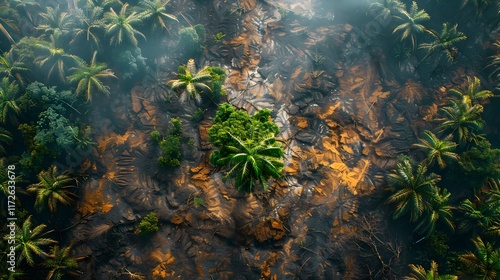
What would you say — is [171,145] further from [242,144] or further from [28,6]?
[28,6]

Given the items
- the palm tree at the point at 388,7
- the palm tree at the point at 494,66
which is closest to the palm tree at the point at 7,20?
the palm tree at the point at 388,7

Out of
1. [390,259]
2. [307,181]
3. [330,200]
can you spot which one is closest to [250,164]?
[307,181]

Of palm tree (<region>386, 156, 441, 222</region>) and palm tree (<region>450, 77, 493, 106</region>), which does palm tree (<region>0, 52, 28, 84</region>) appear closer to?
palm tree (<region>386, 156, 441, 222</region>)

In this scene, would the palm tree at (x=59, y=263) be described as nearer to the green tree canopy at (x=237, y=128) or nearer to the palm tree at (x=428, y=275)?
the green tree canopy at (x=237, y=128)

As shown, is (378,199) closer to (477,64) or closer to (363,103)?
(363,103)

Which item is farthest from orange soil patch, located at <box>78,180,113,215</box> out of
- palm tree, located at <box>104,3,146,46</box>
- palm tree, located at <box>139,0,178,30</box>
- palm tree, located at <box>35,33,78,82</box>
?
palm tree, located at <box>139,0,178,30</box>

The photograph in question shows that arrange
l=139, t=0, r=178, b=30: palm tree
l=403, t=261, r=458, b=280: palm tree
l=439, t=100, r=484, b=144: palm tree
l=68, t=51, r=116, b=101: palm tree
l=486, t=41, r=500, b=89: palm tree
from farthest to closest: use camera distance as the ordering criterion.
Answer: l=486, t=41, r=500, b=89: palm tree, l=139, t=0, r=178, b=30: palm tree, l=439, t=100, r=484, b=144: palm tree, l=68, t=51, r=116, b=101: palm tree, l=403, t=261, r=458, b=280: palm tree
